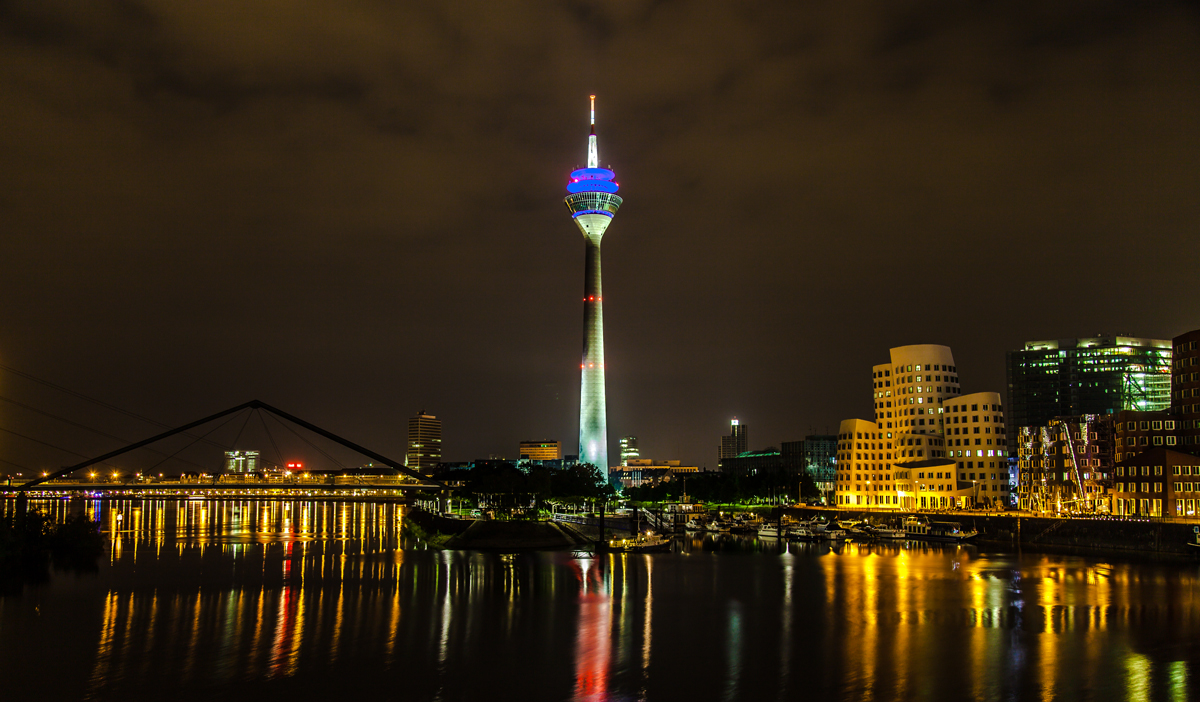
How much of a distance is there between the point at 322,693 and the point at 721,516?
77.1 meters

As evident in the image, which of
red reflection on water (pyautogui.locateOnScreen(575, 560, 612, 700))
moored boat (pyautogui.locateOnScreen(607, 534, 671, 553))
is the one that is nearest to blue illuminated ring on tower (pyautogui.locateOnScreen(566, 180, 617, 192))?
moored boat (pyautogui.locateOnScreen(607, 534, 671, 553))

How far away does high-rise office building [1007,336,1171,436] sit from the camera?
145 meters

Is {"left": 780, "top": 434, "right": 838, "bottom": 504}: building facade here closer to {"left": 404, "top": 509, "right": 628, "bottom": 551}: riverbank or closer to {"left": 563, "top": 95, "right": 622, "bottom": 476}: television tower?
{"left": 563, "top": 95, "right": 622, "bottom": 476}: television tower

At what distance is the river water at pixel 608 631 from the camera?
89.9 feet

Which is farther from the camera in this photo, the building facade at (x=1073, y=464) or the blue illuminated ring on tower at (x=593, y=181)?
the blue illuminated ring on tower at (x=593, y=181)

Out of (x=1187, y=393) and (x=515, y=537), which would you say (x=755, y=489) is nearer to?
(x=515, y=537)

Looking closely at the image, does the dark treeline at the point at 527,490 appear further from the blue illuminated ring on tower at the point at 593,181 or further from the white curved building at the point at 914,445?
the blue illuminated ring on tower at the point at 593,181

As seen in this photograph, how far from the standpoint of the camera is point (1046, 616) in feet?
124

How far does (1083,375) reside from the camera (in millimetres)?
155500

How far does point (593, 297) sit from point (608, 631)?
11376 centimetres

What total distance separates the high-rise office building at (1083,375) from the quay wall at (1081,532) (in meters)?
75.4

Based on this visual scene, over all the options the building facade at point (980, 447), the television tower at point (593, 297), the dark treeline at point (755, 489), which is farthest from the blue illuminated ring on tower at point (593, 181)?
the building facade at point (980, 447)

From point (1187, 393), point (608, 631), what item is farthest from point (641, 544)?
point (1187, 393)

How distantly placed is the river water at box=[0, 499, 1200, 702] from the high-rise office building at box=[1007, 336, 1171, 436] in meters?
101
